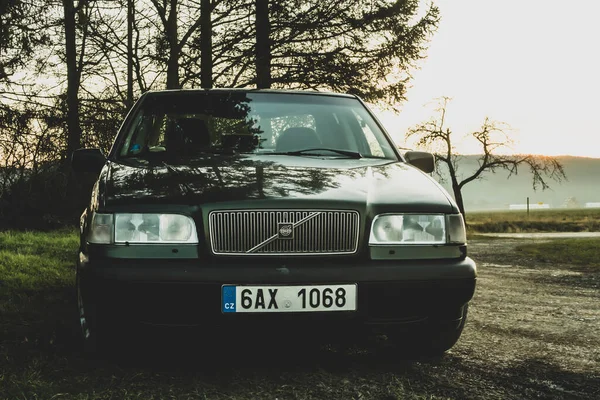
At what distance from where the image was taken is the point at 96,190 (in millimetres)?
3785

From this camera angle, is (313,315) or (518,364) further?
(518,364)

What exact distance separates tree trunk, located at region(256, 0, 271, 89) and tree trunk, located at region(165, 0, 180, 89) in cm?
202

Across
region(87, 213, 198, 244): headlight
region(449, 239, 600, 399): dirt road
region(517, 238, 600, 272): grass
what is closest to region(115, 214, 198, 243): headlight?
region(87, 213, 198, 244): headlight

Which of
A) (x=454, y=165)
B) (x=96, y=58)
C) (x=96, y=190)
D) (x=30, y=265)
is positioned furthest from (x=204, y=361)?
(x=454, y=165)

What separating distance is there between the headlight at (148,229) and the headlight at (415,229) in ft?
2.86

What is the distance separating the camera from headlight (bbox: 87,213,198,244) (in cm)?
331

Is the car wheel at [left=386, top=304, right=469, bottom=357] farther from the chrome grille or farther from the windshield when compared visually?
the windshield

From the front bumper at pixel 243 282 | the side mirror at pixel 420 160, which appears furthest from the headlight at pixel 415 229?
the side mirror at pixel 420 160

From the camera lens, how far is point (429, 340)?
3885mm

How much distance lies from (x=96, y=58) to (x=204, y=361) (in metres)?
11.6

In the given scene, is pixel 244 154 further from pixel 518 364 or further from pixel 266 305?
pixel 518 364

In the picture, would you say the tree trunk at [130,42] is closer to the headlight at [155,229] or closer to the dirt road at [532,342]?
the dirt road at [532,342]

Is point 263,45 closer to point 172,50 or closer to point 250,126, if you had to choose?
point 172,50

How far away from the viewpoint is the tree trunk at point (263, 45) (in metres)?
14.9
